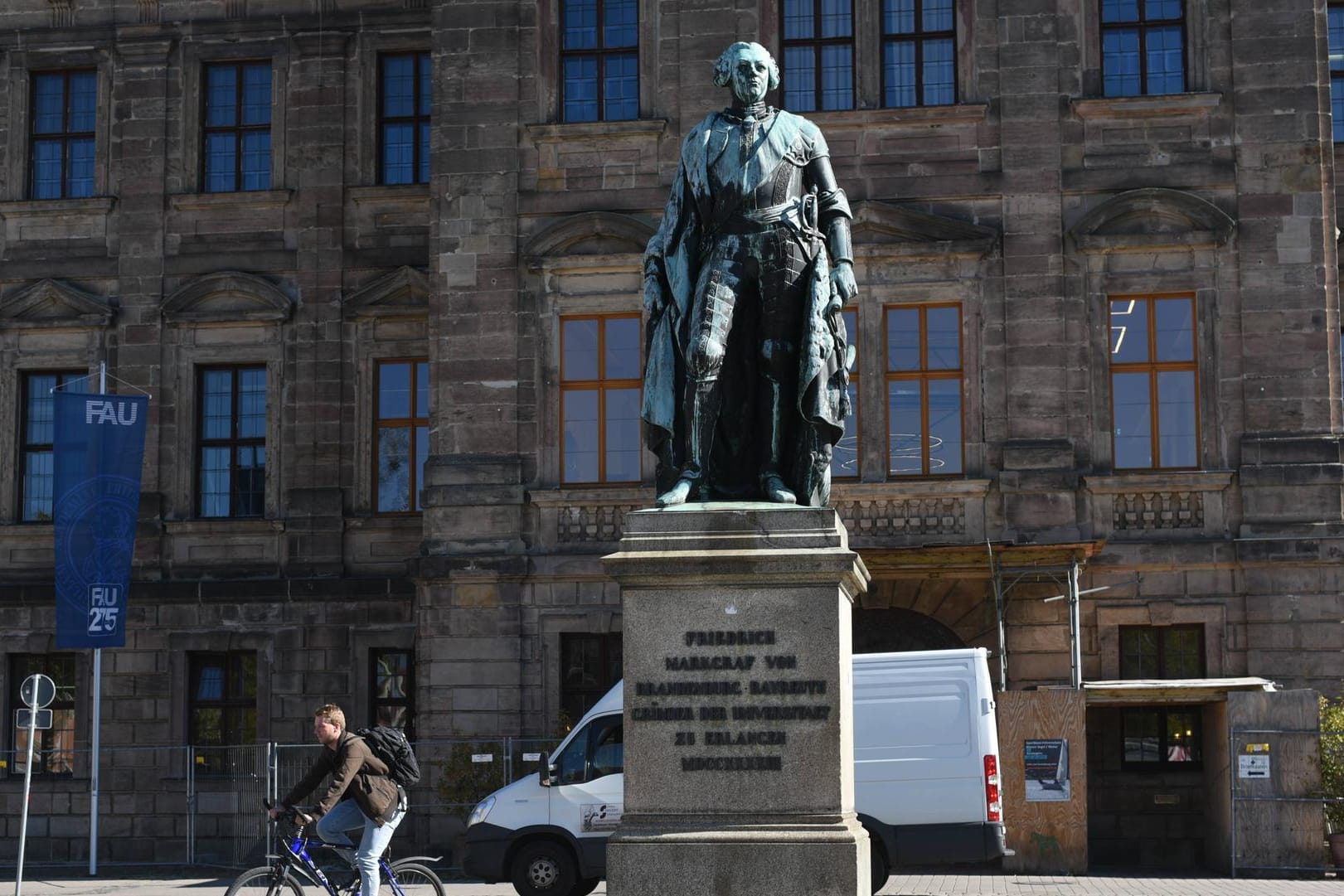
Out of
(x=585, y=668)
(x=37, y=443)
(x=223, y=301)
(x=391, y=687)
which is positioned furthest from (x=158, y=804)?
(x=223, y=301)

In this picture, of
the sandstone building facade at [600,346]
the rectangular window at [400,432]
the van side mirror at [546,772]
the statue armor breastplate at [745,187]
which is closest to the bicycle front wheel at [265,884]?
the statue armor breastplate at [745,187]

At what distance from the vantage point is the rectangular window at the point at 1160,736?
1040 inches

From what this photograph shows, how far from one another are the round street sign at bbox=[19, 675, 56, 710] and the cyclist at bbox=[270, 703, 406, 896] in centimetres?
767

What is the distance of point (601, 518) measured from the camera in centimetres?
2738

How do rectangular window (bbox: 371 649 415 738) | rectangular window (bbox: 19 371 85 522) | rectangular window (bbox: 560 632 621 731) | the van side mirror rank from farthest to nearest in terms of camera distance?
rectangular window (bbox: 19 371 85 522)
rectangular window (bbox: 371 649 415 738)
rectangular window (bbox: 560 632 621 731)
the van side mirror

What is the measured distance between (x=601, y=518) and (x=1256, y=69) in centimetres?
979

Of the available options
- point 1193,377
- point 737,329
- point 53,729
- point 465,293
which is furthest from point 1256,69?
point 53,729

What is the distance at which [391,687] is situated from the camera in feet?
97.9

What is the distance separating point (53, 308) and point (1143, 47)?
15388mm

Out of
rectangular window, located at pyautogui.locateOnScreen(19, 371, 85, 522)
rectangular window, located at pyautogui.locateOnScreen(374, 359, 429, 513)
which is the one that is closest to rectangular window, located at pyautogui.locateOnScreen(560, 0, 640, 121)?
rectangular window, located at pyautogui.locateOnScreen(374, 359, 429, 513)

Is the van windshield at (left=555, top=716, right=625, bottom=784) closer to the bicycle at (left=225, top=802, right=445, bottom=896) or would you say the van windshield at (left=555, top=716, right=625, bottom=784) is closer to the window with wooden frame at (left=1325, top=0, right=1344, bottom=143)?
the bicycle at (left=225, top=802, right=445, bottom=896)

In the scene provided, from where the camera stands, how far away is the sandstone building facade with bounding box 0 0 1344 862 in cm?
2631

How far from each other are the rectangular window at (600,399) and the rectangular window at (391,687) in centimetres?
418

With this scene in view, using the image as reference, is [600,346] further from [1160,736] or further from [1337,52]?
[1337,52]
